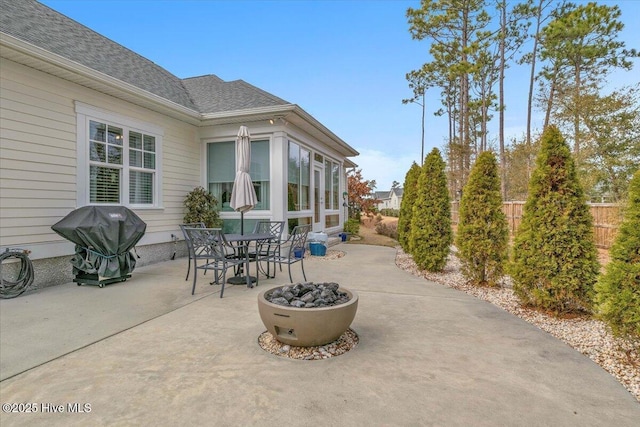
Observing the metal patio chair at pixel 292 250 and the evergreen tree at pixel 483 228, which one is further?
the metal patio chair at pixel 292 250

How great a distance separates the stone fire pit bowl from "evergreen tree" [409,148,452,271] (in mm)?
3517

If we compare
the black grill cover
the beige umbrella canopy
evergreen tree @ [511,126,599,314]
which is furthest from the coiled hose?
evergreen tree @ [511,126,599,314]

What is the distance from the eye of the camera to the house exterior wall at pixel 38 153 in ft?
14.2

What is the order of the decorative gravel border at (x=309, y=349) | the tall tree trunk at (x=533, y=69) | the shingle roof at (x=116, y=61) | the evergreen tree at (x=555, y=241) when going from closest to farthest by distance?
the decorative gravel border at (x=309, y=349), the evergreen tree at (x=555, y=241), the shingle roof at (x=116, y=61), the tall tree trunk at (x=533, y=69)

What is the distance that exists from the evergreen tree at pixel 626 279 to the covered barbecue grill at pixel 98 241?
5.94m

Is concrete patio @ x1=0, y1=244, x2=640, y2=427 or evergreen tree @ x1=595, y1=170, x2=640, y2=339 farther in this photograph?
evergreen tree @ x1=595, y1=170, x2=640, y2=339

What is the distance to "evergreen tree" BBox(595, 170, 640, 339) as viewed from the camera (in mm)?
2367

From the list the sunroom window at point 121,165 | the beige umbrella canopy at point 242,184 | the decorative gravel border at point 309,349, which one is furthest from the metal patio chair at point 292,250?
the sunroom window at point 121,165

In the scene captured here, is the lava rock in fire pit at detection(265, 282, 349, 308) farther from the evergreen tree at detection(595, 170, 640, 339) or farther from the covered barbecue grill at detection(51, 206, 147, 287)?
the covered barbecue grill at detection(51, 206, 147, 287)

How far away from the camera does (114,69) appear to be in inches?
246

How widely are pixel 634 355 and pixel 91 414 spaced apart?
3.90m

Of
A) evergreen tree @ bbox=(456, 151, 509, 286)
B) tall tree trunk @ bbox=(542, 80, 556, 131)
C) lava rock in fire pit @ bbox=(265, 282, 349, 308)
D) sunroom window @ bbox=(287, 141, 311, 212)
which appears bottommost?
lava rock in fire pit @ bbox=(265, 282, 349, 308)

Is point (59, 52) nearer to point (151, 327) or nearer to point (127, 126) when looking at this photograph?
point (127, 126)

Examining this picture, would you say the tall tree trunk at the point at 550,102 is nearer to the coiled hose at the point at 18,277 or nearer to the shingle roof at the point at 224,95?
the shingle roof at the point at 224,95
